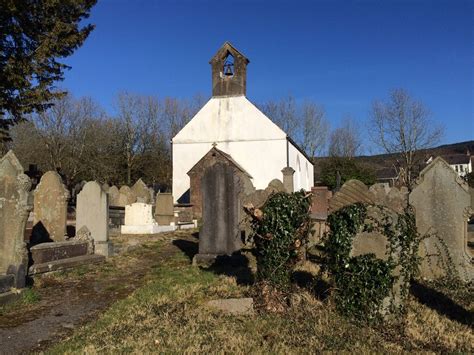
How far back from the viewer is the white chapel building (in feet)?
105

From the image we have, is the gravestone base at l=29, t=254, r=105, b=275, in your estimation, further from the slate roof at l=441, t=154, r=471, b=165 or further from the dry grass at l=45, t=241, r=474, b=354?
the slate roof at l=441, t=154, r=471, b=165

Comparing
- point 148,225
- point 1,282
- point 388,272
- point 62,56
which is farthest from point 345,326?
point 62,56

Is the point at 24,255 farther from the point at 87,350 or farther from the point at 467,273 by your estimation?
the point at 467,273

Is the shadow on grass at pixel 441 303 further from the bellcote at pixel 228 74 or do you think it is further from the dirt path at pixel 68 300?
the bellcote at pixel 228 74

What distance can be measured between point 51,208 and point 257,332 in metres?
8.46

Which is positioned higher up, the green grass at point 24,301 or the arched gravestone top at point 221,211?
the arched gravestone top at point 221,211

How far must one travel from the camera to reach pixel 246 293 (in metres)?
6.57

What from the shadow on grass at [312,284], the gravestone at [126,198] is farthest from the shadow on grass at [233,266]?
the gravestone at [126,198]

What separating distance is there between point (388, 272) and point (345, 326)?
822 mm

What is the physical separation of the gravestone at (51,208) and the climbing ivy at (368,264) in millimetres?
8368

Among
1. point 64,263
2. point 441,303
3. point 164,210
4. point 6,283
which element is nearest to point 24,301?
point 6,283

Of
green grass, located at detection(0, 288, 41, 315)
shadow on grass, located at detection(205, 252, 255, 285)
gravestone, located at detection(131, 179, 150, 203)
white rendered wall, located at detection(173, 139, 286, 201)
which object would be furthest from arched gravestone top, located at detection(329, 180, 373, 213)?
white rendered wall, located at detection(173, 139, 286, 201)

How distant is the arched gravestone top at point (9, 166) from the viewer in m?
7.43

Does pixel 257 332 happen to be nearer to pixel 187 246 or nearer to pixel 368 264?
pixel 368 264
